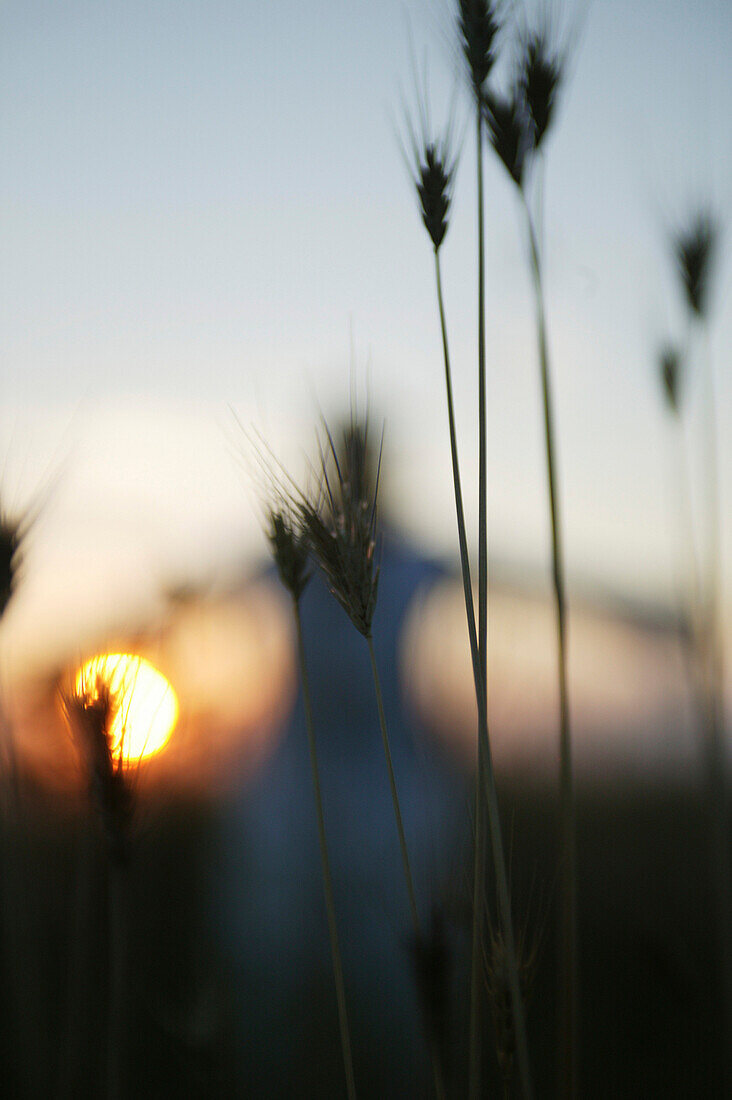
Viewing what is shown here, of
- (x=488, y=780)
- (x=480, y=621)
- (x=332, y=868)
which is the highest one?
(x=480, y=621)

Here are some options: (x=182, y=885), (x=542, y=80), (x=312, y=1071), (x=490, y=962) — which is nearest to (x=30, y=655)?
(x=490, y=962)

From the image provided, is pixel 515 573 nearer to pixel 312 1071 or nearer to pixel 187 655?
pixel 187 655

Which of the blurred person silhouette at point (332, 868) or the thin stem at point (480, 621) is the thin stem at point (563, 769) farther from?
the blurred person silhouette at point (332, 868)

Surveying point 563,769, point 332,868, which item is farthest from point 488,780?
point 332,868

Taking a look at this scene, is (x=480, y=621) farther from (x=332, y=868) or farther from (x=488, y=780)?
(x=332, y=868)

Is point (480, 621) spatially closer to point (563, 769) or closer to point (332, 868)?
point (563, 769)

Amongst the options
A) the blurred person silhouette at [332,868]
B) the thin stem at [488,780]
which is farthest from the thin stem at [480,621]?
the blurred person silhouette at [332,868]

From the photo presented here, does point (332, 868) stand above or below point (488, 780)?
below

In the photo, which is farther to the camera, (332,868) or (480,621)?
(332,868)
